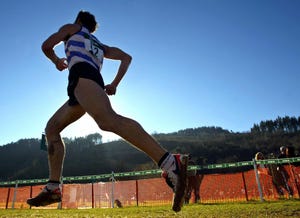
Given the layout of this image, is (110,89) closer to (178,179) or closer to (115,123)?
(115,123)

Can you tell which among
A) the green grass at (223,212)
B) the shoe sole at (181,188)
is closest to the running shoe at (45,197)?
the shoe sole at (181,188)

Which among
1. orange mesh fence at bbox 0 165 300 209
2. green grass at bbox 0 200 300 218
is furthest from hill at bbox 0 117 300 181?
green grass at bbox 0 200 300 218

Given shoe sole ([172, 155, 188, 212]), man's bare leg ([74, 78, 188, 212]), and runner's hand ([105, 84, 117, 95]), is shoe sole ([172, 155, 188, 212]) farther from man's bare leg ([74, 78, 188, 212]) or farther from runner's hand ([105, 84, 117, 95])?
runner's hand ([105, 84, 117, 95])

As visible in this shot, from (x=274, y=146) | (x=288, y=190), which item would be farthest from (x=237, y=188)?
(x=274, y=146)

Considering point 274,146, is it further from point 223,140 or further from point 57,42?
point 57,42

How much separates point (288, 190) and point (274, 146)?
363 feet

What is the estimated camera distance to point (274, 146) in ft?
364

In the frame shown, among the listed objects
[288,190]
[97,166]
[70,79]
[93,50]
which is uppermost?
[97,166]

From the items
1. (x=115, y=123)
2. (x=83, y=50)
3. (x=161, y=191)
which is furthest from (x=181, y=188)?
(x=161, y=191)

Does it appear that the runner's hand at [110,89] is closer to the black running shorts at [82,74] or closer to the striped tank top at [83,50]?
the striped tank top at [83,50]

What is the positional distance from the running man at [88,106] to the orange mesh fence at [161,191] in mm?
9375

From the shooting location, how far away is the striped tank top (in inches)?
118

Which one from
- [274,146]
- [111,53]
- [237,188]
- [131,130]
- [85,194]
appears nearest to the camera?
[131,130]

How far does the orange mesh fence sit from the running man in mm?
9375
